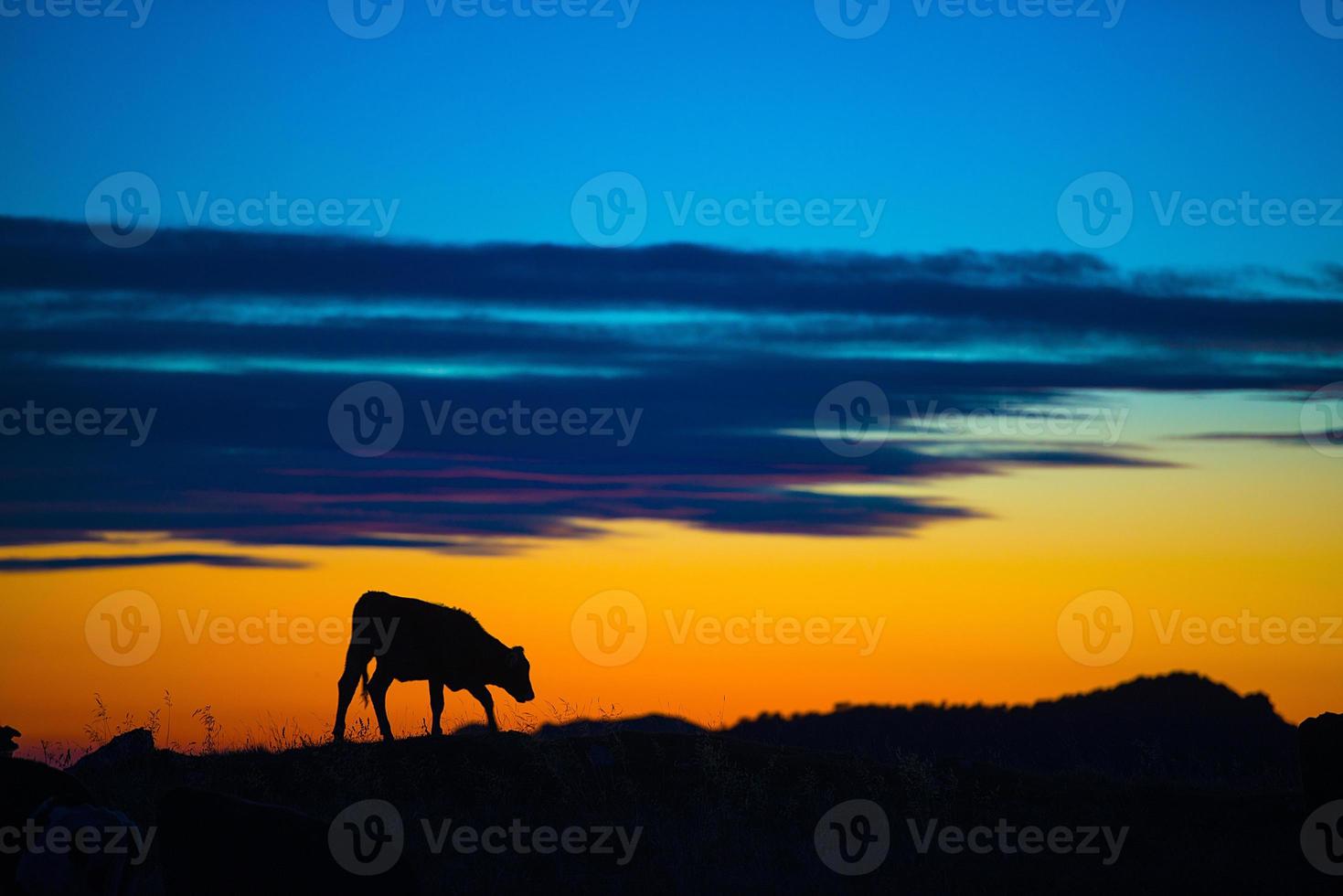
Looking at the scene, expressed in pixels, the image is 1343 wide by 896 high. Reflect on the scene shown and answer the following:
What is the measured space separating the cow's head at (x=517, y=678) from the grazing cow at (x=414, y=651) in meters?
0.86

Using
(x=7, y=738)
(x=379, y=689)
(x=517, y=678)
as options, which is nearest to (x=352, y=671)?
(x=379, y=689)

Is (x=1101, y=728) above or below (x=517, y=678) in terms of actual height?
above

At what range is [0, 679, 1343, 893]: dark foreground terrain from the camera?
1128 cm

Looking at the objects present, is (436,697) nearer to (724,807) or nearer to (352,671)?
(352,671)

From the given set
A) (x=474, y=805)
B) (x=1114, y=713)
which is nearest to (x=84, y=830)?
A: (x=474, y=805)

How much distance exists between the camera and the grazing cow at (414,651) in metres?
23.0

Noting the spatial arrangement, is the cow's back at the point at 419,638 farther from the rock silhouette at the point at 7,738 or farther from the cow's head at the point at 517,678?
the rock silhouette at the point at 7,738

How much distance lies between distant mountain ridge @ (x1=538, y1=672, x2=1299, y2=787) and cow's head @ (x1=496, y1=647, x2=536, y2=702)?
3669 millimetres

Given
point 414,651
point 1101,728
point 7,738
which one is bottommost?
point 7,738

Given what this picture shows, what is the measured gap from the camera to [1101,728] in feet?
126

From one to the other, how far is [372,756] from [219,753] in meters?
2.12

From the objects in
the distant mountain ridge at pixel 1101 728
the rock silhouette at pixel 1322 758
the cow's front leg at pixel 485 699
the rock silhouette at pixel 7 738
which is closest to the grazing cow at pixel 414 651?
the cow's front leg at pixel 485 699

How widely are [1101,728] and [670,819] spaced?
26339mm

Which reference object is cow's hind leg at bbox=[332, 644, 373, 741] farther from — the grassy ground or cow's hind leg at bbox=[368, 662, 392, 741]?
the grassy ground
